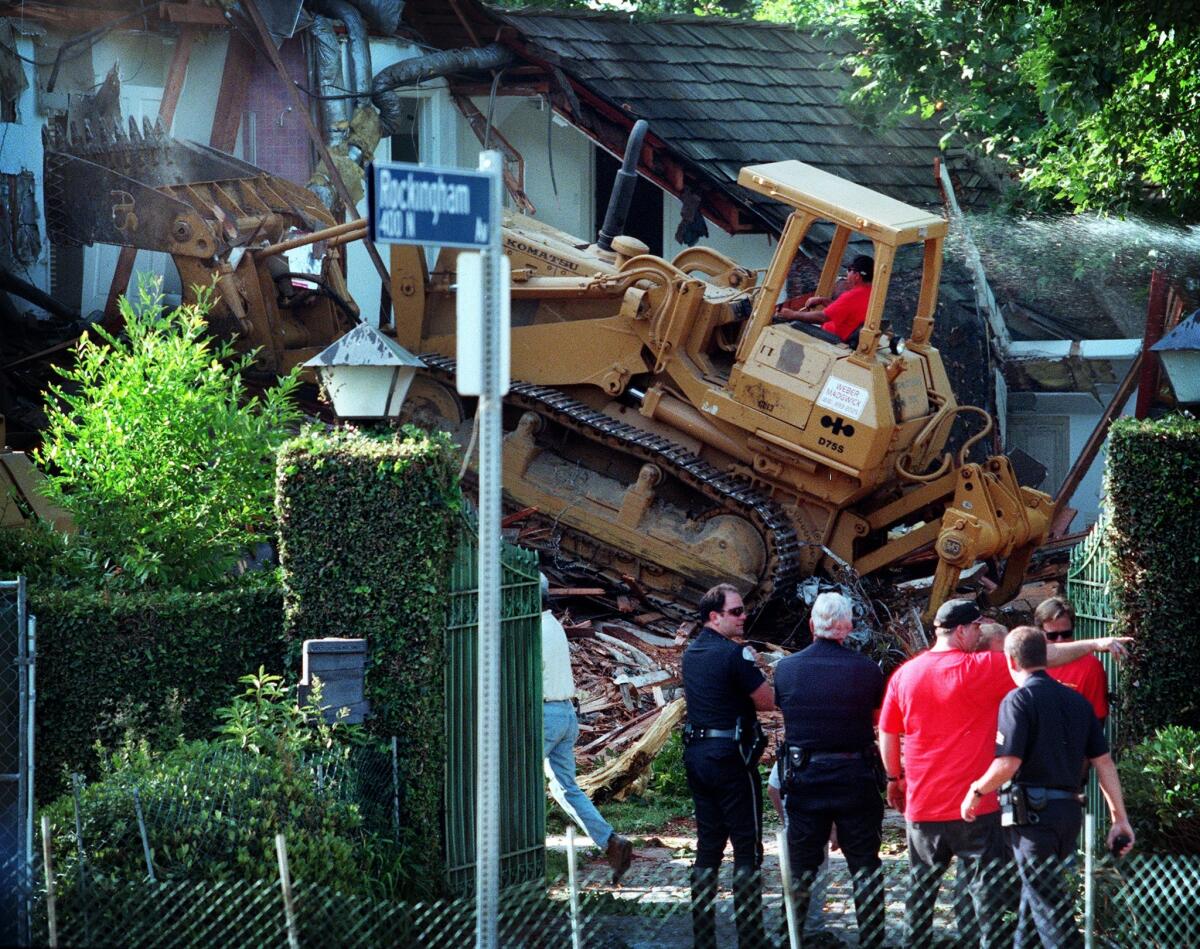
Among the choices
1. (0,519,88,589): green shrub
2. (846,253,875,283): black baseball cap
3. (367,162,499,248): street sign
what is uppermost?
(846,253,875,283): black baseball cap

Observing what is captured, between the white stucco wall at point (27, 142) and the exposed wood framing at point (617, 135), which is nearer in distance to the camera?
the white stucco wall at point (27, 142)

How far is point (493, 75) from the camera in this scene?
18859 mm

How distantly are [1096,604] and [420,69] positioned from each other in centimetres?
1152

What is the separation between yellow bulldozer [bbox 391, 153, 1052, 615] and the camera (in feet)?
40.5

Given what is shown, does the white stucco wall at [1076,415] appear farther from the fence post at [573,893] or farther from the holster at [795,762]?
the fence post at [573,893]

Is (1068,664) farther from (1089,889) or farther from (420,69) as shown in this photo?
(420,69)

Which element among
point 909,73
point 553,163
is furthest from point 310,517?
point 553,163

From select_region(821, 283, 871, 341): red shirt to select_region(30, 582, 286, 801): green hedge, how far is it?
567 centimetres

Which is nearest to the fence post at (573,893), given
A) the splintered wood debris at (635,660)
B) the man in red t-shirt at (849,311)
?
the splintered wood debris at (635,660)

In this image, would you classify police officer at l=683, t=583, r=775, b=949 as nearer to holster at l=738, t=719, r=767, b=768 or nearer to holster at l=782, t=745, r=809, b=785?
holster at l=738, t=719, r=767, b=768

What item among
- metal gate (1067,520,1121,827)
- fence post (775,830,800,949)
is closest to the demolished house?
metal gate (1067,520,1121,827)

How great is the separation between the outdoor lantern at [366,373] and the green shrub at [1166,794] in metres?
3.93

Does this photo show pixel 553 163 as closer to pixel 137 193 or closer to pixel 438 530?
pixel 137 193

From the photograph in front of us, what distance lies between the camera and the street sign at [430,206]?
17.8 ft
